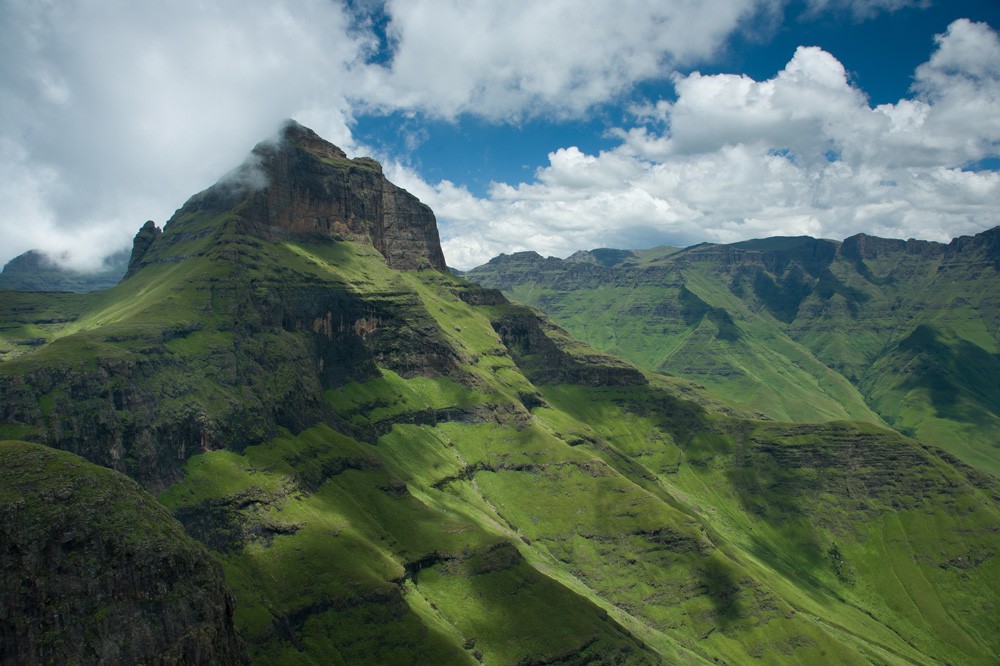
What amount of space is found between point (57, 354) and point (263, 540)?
84.3m

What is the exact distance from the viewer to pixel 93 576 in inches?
3088

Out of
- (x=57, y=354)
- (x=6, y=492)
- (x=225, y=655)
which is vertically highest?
(x=57, y=354)

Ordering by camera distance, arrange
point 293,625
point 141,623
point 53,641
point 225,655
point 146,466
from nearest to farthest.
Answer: point 53,641
point 141,623
point 225,655
point 293,625
point 146,466

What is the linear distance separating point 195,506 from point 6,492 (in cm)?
12352

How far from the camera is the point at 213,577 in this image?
293ft

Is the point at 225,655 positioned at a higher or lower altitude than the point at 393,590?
higher

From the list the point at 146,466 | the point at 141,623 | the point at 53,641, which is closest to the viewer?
the point at 53,641

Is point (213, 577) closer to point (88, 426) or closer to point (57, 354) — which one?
point (88, 426)

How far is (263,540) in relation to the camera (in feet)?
645

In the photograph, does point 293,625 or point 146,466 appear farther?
point 146,466

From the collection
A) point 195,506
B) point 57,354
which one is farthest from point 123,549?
point 57,354

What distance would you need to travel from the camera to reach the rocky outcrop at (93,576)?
74.0 metres

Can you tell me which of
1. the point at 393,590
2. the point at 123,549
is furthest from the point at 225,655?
the point at 393,590

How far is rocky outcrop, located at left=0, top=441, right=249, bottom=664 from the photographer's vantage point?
74.0 metres
